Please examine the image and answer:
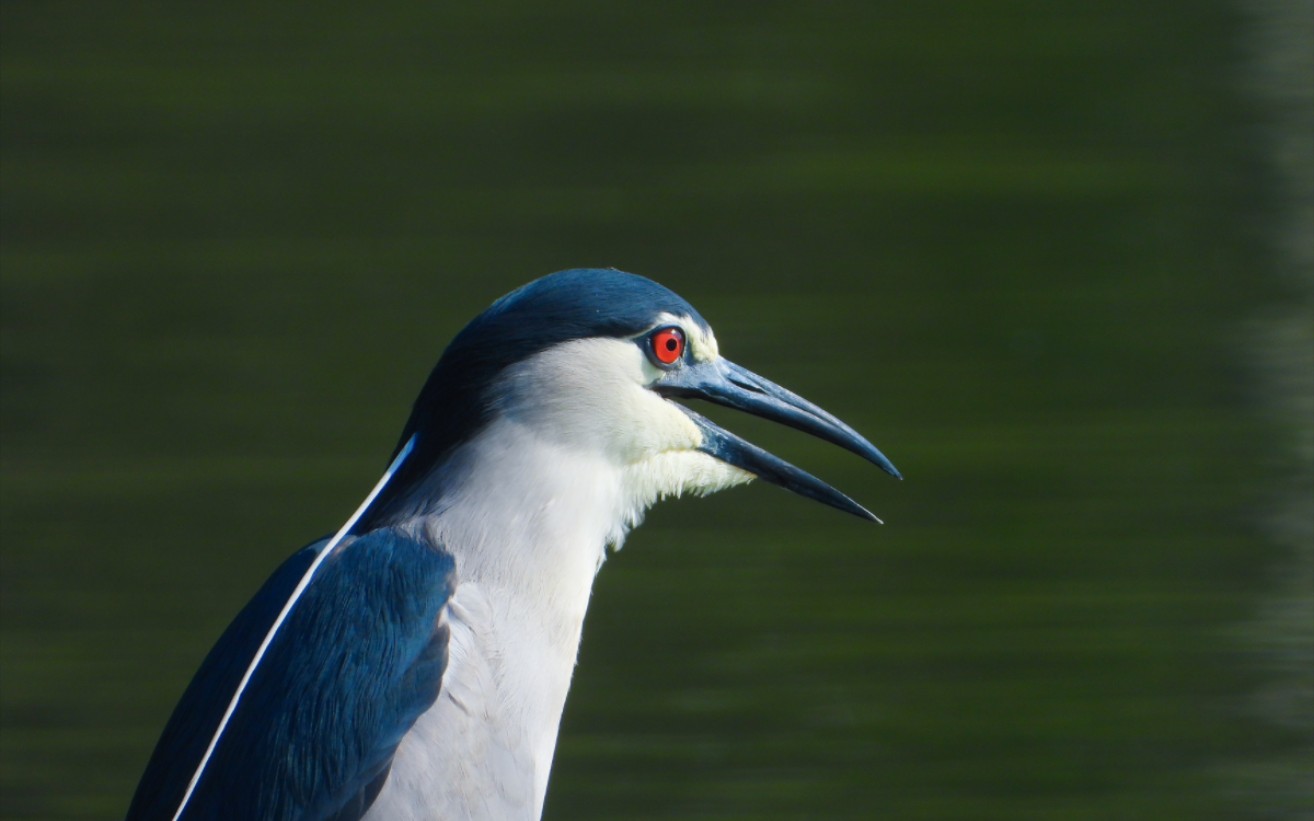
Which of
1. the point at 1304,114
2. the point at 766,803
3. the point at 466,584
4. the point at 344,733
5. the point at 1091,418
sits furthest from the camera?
the point at 1304,114

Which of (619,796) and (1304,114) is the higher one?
(1304,114)

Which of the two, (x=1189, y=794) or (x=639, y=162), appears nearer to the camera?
(x=1189, y=794)

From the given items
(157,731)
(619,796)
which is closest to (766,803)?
(619,796)

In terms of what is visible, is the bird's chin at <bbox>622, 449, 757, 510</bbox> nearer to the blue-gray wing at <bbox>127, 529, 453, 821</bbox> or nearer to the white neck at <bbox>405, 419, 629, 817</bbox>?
the white neck at <bbox>405, 419, 629, 817</bbox>

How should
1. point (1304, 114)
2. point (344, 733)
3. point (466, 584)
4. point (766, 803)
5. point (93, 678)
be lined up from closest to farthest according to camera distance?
1. point (344, 733)
2. point (466, 584)
3. point (766, 803)
4. point (93, 678)
5. point (1304, 114)

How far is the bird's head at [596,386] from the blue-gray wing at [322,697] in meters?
0.16

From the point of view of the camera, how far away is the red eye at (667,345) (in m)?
1.77

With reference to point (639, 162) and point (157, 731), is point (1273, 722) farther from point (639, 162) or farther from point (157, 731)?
point (157, 731)

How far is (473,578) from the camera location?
1680mm

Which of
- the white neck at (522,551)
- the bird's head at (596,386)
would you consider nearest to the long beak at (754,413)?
the bird's head at (596,386)

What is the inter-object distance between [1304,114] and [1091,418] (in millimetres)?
828

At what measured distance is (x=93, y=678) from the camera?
266 centimetres

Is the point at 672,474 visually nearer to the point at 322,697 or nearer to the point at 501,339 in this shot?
the point at 501,339

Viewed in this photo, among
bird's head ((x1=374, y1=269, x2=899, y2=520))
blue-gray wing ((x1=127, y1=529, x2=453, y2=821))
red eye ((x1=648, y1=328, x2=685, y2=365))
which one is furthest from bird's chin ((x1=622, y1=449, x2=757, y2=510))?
blue-gray wing ((x1=127, y1=529, x2=453, y2=821))
